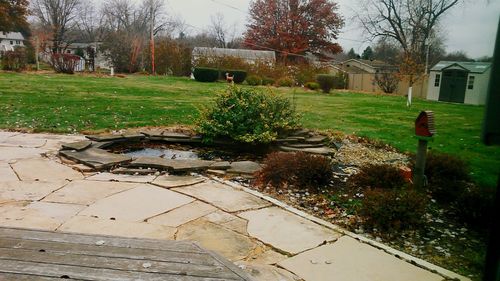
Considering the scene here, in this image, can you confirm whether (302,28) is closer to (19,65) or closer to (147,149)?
(19,65)

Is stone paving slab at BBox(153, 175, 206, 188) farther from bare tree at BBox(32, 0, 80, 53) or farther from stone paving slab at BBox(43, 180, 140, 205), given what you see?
bare tree at BBox(32, 0, 80, 53)

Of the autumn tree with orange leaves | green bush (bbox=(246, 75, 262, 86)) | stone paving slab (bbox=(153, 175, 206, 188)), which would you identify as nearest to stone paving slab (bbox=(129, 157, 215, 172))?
stone paving slab (bbox=(153, 175, 206, 188))

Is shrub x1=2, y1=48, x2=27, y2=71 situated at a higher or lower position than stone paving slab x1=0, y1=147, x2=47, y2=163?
higher

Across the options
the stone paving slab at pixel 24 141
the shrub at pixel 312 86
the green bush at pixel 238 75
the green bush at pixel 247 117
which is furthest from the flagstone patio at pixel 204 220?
the green bush at pixel 238 75

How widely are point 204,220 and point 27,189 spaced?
1918mm

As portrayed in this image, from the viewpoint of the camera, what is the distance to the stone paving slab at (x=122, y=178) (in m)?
4.04

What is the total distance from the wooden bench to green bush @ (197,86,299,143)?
3487mm

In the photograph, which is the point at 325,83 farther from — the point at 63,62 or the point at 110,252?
the point at 110,252

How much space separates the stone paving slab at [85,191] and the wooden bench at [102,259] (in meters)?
1.26

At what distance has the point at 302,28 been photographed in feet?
118

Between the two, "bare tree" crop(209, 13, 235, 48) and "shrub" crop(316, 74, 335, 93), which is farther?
"bare tree" crop(209, 13, 235, 48)

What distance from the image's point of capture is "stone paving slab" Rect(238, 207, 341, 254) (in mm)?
2707

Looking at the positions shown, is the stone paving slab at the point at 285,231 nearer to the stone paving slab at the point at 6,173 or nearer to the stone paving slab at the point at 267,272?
the stone paving slab at the point at 267,272

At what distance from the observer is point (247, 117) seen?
5762 mm
